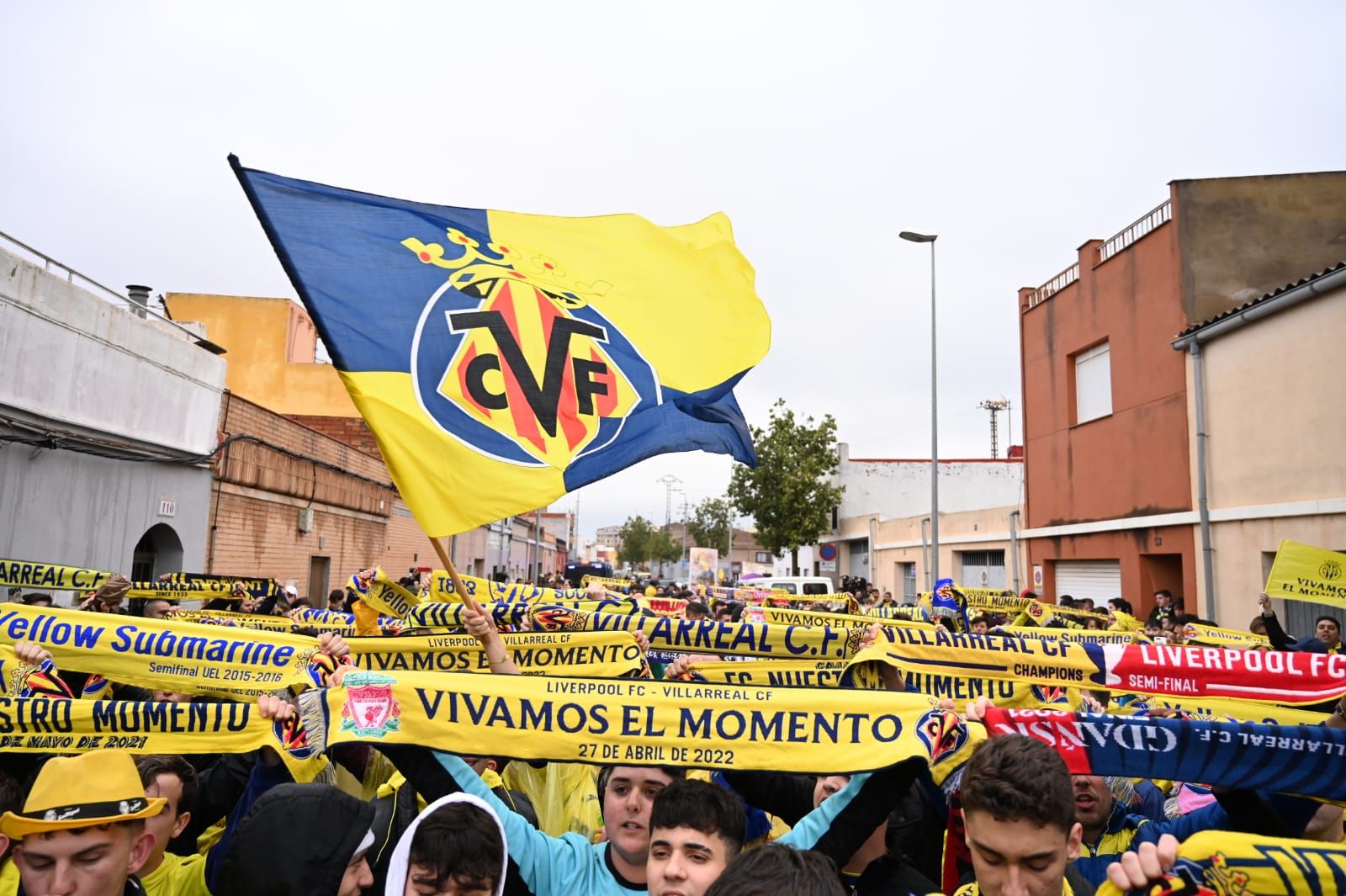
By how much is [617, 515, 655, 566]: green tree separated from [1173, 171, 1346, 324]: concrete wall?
88753 mm

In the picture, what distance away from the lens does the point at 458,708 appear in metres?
3.27

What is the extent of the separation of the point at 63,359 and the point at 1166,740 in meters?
12.4

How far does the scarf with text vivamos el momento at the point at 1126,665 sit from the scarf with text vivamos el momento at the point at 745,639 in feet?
2.59

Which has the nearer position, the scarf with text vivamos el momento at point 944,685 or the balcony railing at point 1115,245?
the scarf with text vivamos el momento at point 944,685

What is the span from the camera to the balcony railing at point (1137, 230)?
17.9 metres

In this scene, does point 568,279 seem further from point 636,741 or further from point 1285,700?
point 1285,700

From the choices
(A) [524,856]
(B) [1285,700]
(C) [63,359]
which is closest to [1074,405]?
(B) [1285,700]

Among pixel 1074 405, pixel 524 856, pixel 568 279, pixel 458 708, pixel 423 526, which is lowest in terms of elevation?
pixel 524 856

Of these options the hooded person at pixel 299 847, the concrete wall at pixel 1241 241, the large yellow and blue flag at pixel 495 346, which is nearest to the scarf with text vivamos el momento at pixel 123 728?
the hooded person at pixel 299 847

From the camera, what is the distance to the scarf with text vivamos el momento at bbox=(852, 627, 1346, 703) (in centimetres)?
445

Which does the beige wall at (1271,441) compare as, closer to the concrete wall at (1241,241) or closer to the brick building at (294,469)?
the concrete wall at (1241,241)

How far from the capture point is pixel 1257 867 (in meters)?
2.25

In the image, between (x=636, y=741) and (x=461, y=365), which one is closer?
(x=636, y=741)

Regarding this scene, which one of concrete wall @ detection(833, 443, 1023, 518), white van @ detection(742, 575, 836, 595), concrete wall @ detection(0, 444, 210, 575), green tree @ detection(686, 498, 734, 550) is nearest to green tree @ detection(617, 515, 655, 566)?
green tree @ detection(686, 498, 734, 550)
